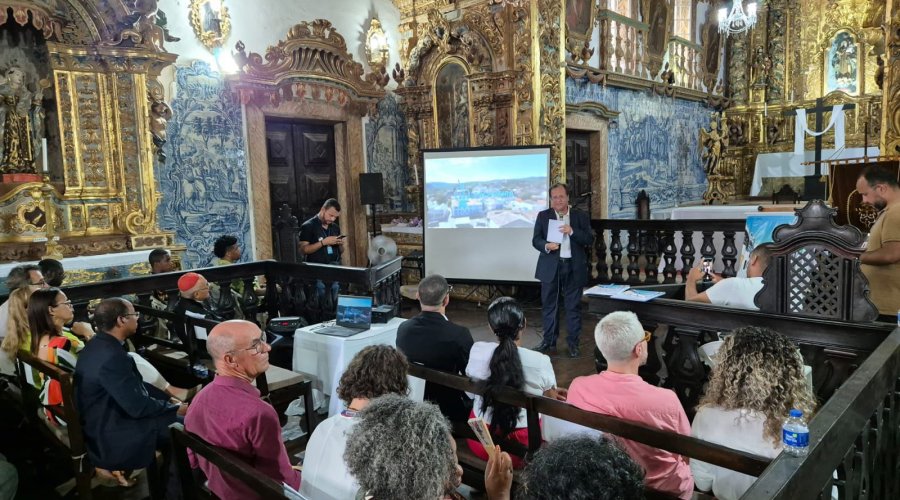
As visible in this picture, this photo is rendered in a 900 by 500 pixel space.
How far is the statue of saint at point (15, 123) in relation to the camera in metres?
6.08

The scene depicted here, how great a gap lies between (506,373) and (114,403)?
1.94 meters

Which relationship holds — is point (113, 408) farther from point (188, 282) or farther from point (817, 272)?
point (817, 272)

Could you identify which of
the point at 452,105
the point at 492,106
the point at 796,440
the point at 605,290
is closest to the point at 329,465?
the point at 796,440

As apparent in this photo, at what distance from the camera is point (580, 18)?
365 inches

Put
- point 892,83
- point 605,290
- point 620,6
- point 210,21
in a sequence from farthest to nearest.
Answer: point 620,6
point 210,21
point 892,83
point 605,290

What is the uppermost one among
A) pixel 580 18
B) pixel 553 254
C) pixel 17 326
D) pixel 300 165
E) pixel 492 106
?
pixel 580 18

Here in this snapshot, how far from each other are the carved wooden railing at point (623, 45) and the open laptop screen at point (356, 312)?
7398mm

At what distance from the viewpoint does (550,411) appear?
2.11 metres

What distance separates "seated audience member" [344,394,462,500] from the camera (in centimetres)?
145

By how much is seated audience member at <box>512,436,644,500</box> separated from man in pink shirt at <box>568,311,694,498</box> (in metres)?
0.85

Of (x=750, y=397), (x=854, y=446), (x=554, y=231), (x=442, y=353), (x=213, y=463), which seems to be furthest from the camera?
(x=554, y=231)

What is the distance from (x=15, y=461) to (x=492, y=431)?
302 centimetres

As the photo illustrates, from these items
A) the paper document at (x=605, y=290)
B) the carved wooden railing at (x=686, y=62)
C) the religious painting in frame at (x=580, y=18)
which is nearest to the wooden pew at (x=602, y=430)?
the paper document at (x=605, y=290)

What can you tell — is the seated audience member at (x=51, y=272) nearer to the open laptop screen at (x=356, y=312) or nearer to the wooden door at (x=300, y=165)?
the open laptop screen at (x=356, y=312)
